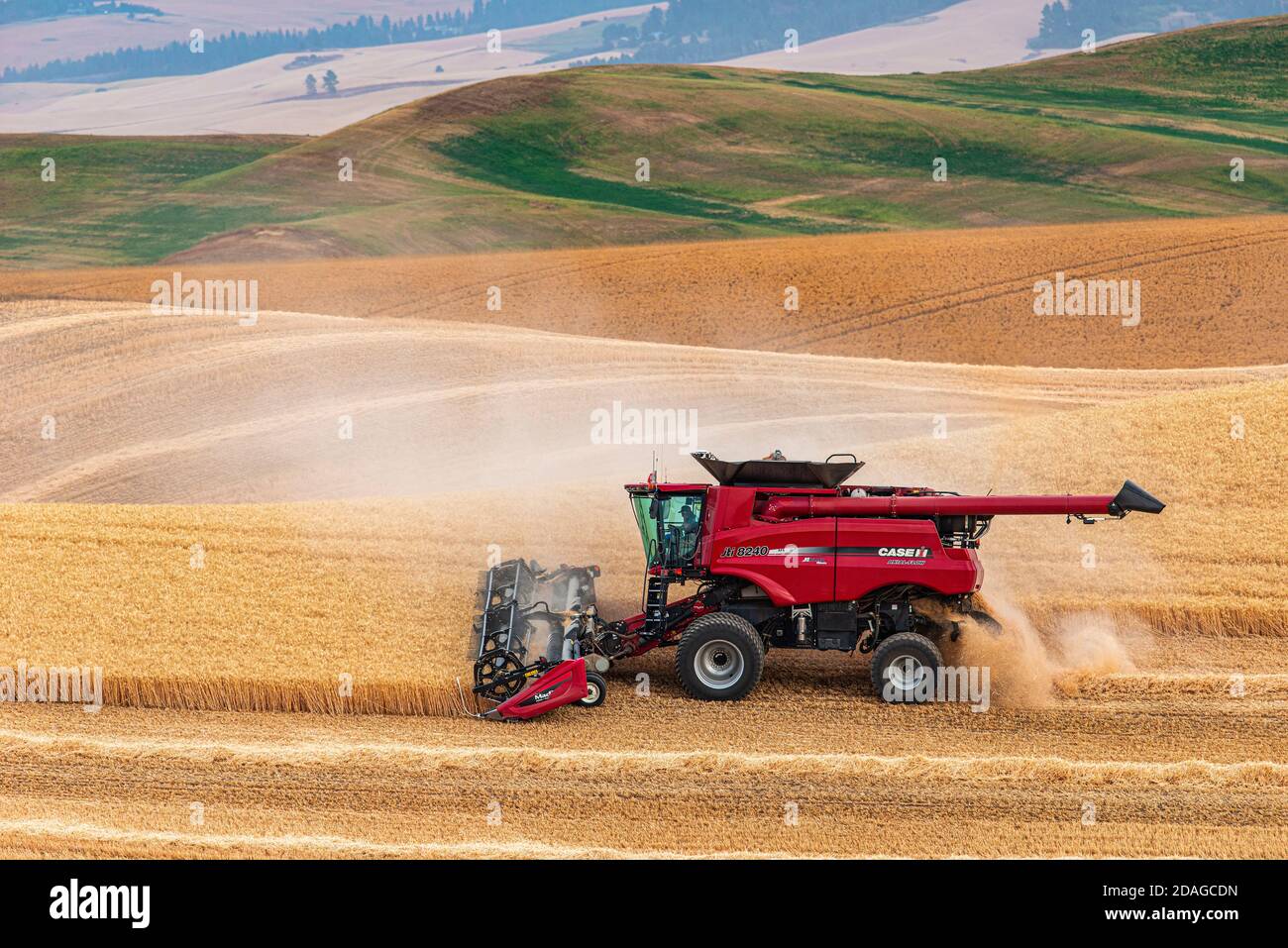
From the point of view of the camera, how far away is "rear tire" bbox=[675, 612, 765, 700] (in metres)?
14.5

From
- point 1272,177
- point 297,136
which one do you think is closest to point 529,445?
point 1272,177

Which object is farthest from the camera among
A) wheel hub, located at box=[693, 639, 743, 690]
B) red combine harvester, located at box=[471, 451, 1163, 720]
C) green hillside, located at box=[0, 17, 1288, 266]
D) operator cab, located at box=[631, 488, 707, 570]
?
green hillside, located at box=[0, 17, 1288, 266]

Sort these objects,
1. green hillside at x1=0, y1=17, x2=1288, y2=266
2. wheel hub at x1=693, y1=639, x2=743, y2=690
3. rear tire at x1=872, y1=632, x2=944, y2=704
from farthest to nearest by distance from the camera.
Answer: green hillside at x1=0, y1=17, x2=1288, y2=266
wheel hub at x1=693, y1=639, x2=743, y2=690
rear tire at x1=872, y1=632, x2=944, y2=704

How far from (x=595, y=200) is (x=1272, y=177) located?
45365 mm

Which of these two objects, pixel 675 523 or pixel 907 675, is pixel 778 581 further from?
pixel 907 675

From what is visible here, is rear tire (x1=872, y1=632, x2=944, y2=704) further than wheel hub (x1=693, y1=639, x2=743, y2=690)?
No

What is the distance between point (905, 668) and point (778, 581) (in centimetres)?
173

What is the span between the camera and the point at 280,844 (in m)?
11.3

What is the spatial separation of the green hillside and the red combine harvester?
5892 centimetres

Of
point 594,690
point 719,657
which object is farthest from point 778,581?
point 594,690

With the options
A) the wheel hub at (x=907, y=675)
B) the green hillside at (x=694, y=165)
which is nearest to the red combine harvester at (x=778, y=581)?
the wheel hub at (x=907, y=675)

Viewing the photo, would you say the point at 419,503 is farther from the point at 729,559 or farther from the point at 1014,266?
the point at 1014,266

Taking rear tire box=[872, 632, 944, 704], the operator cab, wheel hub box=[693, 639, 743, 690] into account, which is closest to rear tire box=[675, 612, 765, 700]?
wheel hub box=[693, 639, 743, 690]

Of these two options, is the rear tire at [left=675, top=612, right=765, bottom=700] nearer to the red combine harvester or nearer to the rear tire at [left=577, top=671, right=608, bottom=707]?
the red combine harvester
